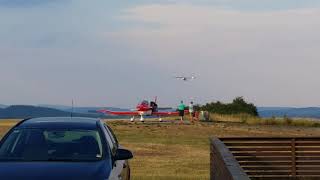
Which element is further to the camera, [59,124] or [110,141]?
[110,141]

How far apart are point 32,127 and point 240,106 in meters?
63.9

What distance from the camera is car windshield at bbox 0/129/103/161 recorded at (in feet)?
32.5

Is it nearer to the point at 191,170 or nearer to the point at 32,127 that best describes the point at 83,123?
the point at 32,127

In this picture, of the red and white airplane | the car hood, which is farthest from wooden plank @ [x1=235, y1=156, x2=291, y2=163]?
the red and white airplane

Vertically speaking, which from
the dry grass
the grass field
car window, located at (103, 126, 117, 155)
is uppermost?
the dry grass

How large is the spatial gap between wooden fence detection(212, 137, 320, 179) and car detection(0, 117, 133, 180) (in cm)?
457

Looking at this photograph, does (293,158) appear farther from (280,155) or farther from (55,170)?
(55,170)

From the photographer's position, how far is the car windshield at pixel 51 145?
9906mm

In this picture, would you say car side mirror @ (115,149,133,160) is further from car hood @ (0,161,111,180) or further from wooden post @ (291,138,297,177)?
wooden post @ (291,138,297,177)

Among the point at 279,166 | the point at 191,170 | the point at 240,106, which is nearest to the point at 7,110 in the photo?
the point at 240,106

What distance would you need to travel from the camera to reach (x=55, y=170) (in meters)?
9.09

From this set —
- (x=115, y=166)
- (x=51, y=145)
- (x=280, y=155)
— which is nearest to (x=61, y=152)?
(x=51, y=145)

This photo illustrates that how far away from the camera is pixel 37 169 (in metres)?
9.13

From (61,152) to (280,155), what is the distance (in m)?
6.80
